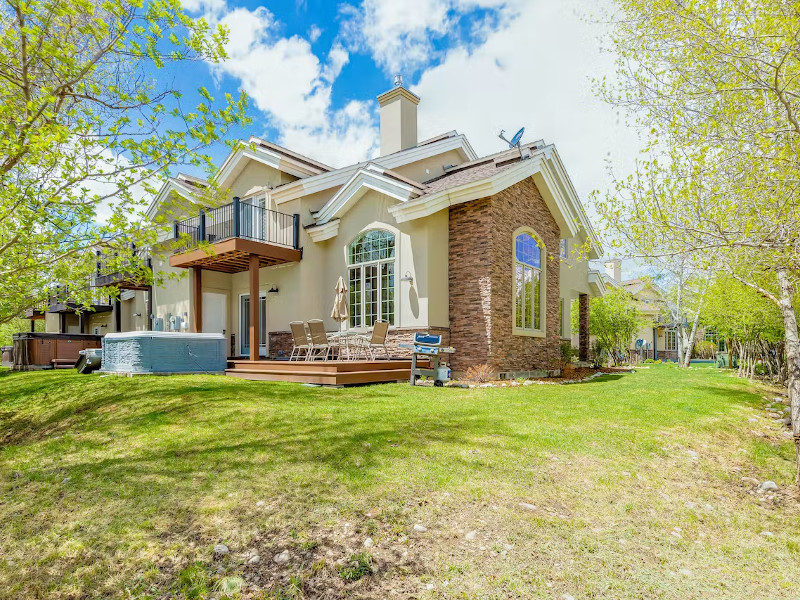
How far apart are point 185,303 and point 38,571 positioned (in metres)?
15.8

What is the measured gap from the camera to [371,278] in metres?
13.8

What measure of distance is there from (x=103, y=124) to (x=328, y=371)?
579 cm

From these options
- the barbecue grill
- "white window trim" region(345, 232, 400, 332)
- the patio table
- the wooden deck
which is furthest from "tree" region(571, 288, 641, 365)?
the barbecue grill

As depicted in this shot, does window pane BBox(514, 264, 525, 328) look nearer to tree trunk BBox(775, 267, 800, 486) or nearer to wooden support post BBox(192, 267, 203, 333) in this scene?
tree trunk BBox(775, 267, 800, 486)

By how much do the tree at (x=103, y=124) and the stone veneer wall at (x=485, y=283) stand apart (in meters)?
6.83

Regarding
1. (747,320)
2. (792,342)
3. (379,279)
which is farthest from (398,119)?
(792,342)

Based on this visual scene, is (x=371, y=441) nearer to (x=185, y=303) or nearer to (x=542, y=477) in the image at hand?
(x=542, y=477)

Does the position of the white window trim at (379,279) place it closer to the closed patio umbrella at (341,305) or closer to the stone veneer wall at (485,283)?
the closed patio umbrella at (341,305)

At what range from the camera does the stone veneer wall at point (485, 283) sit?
12.3 m

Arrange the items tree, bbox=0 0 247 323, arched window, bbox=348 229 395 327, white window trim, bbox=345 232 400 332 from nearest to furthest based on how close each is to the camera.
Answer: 1. tree, bbox=0 0 247 323
2. white window trim, bbox=345 232 400 332
3. arched window, bbox=348 229 395 327

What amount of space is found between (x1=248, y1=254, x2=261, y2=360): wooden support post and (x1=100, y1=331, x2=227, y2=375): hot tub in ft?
4.15

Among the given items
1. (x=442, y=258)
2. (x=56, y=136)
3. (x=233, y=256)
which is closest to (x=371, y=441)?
(x=56, y=136)

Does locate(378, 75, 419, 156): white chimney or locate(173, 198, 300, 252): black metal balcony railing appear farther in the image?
locate(378, 75, 419, 156): white chimney

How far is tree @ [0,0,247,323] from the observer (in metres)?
6.81
